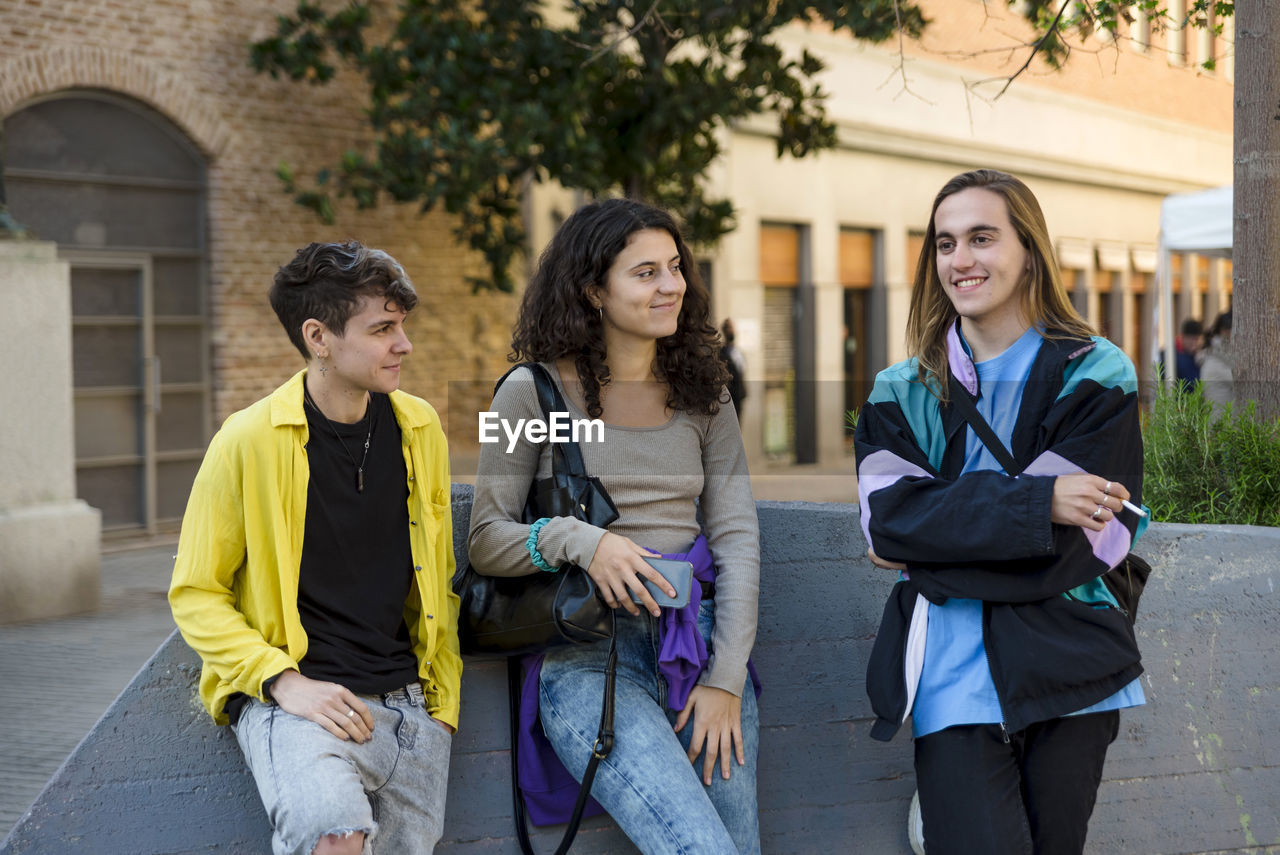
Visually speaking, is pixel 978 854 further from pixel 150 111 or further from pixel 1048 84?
pixel 1048 84

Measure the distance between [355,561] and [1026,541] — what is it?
1.40 m

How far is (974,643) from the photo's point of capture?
279 centimetres

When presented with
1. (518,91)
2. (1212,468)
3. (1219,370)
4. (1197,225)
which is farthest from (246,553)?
(1197,225)

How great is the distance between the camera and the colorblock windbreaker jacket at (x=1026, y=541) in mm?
2688

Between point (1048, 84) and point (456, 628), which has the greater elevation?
point (1048, 84)

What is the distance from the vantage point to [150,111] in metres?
13.0

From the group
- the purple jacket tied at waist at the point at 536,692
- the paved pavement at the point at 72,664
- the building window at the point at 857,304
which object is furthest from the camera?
the building window at the point at 857,304

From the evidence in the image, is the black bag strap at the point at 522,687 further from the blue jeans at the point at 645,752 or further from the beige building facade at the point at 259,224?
the beige building facade at the point at 259,224

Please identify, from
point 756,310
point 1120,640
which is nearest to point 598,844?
point 1120,640

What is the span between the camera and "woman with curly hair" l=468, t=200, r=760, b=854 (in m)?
3.02

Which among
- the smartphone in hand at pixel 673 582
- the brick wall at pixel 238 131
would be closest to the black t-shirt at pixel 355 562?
the smartphone in hand at pixel 673 582

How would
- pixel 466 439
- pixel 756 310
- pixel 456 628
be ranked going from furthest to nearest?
pixel 756 310 → pixel 466 439 → pixel 456 628

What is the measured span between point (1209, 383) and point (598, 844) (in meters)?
3.41

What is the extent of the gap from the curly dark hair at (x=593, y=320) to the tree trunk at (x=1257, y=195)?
2857 millimetres
